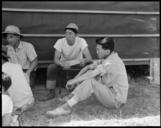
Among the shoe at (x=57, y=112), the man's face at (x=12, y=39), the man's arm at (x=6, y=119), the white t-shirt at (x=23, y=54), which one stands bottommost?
the shoe at (x=57, y=112)

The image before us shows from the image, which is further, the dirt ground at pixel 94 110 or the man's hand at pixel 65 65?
the man's hand at pixel 65 65

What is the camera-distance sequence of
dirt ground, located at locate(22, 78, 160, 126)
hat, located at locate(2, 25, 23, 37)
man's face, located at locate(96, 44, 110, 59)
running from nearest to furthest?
1. dirt ground, located at locate(22, 78, 160, 126)
2. man's face, located at locate(96, 44, 110, 59)
3. hat, located at locate(2, 25, 23, 37)

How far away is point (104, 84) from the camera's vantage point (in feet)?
14.9

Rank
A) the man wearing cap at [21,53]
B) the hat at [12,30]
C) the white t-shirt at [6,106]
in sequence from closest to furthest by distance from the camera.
Answer: the white t-shirt at [6,106] < the hat at [12,30] < the man wearing cap at [21,53]

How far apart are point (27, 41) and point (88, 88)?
1.67m

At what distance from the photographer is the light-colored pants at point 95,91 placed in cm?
429

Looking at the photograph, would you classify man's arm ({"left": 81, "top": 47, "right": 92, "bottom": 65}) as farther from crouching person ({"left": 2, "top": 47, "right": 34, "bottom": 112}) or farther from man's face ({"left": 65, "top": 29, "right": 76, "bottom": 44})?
crouching person ({"left": 2, "top": 47, "right": 34, "bottom": 112})

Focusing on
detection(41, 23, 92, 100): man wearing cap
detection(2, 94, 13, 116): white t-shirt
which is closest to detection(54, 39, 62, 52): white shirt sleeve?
detection(41, 23, 92, 100): man wearing cap

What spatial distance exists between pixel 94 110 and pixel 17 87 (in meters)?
1.11

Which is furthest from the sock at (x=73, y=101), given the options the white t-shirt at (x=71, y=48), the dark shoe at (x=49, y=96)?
the white t-shirt at (x=71, y=48)

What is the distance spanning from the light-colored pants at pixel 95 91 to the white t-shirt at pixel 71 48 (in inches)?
46.3

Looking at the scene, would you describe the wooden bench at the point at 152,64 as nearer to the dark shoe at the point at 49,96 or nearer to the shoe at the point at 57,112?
the dark shoe at the point at 49,96

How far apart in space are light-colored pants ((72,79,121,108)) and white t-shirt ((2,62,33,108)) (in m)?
0.59

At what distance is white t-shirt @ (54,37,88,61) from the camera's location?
213 inches
